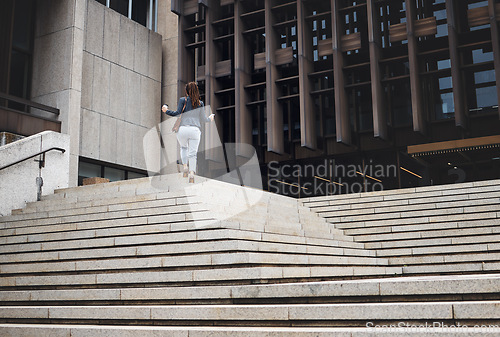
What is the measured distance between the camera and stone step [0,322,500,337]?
4.16 metres

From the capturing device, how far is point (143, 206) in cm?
949

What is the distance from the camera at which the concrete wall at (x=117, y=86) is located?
805 inches

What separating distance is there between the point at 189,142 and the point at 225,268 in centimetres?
397

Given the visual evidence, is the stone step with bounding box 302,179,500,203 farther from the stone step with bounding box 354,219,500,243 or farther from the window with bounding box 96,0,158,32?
the window with bounding box 96,0,158,32

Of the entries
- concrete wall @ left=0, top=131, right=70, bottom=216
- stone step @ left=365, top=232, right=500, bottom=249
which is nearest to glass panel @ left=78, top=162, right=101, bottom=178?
concrete wall @ left=0, top=131, right=70, bottom=216

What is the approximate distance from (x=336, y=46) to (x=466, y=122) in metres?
4.64

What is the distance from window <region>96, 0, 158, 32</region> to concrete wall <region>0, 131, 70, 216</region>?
35.8 feet

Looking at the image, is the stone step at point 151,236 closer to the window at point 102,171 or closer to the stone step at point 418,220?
the stone step at point 418,220

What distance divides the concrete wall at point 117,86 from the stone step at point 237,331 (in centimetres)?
1414

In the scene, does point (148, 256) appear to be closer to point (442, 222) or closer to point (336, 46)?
point (442, 222)

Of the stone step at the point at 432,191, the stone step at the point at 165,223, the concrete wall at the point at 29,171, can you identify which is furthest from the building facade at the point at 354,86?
the stone step at the point at 165,223

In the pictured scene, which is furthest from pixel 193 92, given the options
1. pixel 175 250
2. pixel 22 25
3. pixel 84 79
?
pixel 22 25

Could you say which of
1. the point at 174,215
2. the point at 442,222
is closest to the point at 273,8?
the point at 442,222

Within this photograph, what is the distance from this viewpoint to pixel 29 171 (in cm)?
1228
